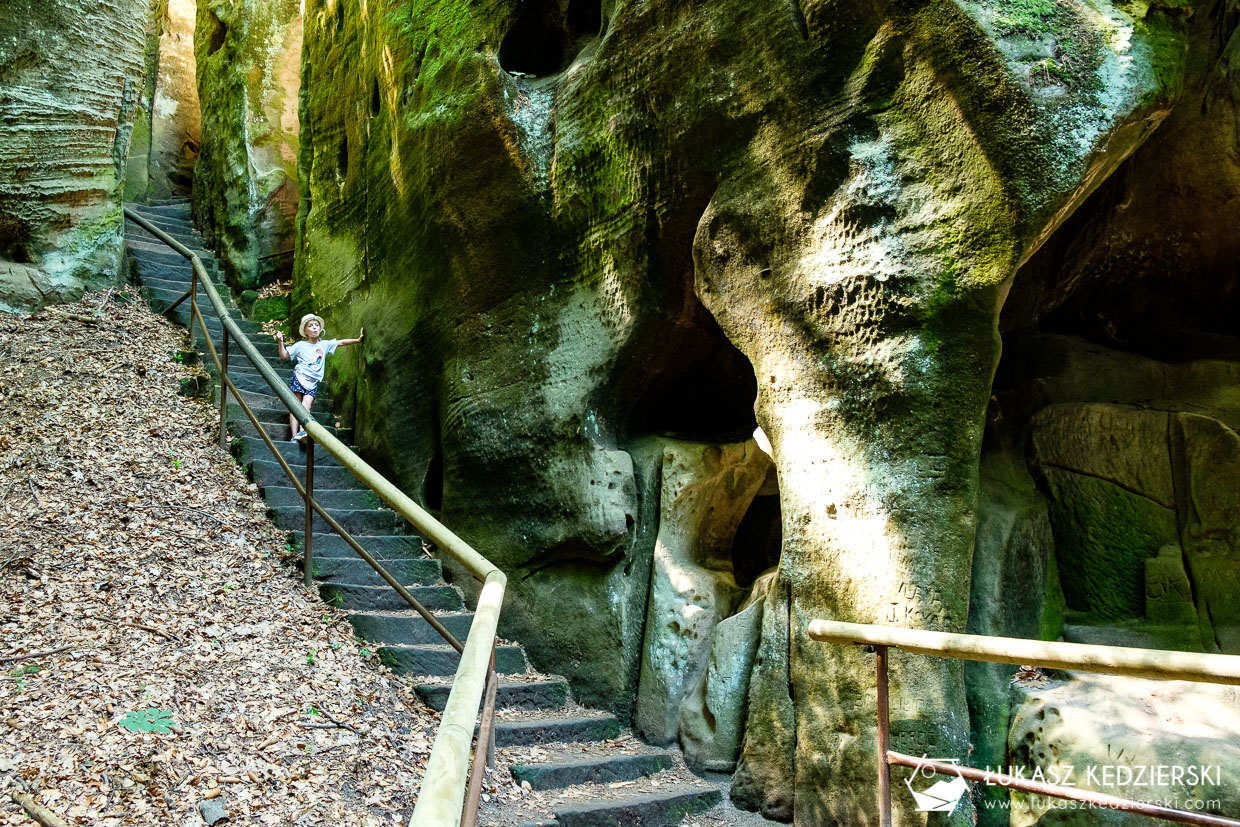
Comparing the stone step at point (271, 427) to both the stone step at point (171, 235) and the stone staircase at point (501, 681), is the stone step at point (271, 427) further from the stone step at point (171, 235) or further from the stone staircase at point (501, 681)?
the stone step at point (171, 235)

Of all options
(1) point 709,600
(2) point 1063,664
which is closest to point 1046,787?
(2) point 1063,664

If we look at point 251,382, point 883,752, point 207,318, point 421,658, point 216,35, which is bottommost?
point 421,658

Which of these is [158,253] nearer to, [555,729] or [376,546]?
[376,546]

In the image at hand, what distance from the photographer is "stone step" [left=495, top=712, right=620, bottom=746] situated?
492cm

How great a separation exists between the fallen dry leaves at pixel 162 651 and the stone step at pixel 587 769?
59 cm

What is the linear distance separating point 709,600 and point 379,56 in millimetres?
6236

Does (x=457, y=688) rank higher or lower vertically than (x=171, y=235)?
lower

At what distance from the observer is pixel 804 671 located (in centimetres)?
472

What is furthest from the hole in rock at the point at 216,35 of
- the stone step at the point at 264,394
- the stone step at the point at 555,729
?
the stone step at the point at 555,729

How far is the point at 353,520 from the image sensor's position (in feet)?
21.8

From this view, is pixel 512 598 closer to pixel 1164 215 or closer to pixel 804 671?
pixel 804 671

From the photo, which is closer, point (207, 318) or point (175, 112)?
point (207, 318)

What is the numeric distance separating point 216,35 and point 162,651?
44.2 ft

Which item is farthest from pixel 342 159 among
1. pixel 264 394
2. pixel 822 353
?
pixel 822 353
